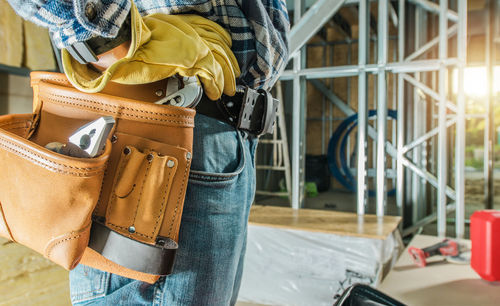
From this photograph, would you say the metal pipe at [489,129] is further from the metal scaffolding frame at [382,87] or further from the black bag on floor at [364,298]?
the black bag on floor at [364,298]

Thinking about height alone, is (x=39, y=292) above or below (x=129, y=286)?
below

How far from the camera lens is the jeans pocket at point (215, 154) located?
604 millimetres

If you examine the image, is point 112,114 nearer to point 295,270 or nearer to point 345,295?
point 345,295

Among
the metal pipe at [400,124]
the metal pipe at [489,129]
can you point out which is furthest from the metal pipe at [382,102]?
the metal pipe at [489,129]

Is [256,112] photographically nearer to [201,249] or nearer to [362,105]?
[201,249]

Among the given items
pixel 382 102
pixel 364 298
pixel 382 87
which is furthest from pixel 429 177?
pixel 364 298

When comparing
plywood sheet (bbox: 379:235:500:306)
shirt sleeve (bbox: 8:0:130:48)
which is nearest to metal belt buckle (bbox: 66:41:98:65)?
shirt sleeve (bbox: 8:0:130:48)

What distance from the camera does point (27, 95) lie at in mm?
2955

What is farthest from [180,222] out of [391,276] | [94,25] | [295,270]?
[295,270]

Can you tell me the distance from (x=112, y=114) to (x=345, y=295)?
1.76ft

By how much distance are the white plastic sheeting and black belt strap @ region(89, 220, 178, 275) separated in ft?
6.35

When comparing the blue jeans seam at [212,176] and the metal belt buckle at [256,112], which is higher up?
the metal belt buckle at [256,112]

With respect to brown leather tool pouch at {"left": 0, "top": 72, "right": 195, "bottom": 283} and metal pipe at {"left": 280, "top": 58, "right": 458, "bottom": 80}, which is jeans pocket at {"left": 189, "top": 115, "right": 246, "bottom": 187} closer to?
brown leather tool pouch at {"left": 0, "top": 72, "right": 195, "bottom": 283}

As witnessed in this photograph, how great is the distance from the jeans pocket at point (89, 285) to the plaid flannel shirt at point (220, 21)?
0.37 meters
